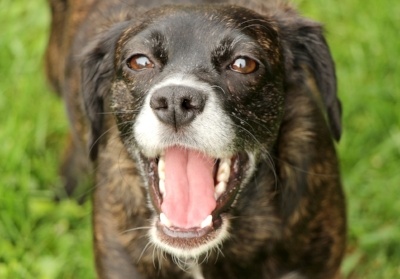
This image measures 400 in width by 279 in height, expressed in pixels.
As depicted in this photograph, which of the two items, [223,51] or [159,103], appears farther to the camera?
[223,51]

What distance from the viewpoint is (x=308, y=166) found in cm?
402

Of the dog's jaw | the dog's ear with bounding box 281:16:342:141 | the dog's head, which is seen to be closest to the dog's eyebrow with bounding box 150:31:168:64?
the dog's head

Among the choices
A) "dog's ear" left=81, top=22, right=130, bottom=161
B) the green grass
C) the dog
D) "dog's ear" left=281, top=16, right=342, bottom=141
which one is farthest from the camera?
the green grass

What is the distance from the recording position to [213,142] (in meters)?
3.47

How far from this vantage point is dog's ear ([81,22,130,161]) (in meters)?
4.07

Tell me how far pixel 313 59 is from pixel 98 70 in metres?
1.01

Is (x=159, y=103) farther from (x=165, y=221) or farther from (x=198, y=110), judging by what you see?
(x=165, y=221)

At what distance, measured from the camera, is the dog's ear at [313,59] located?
3.93 meters

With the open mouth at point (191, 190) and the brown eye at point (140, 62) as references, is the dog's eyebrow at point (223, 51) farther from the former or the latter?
the open mouth at point (191, 190)

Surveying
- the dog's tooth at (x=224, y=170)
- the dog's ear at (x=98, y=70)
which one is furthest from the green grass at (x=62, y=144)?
the dog's tooth at (x=224, y=170)

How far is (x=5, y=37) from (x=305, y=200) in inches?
122

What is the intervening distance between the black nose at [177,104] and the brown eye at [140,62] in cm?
31

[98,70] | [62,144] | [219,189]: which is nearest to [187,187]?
[219,189]

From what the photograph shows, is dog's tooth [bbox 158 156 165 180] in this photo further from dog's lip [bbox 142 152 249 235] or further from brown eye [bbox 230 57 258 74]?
brown eye [bbox 230 57 258 74]
